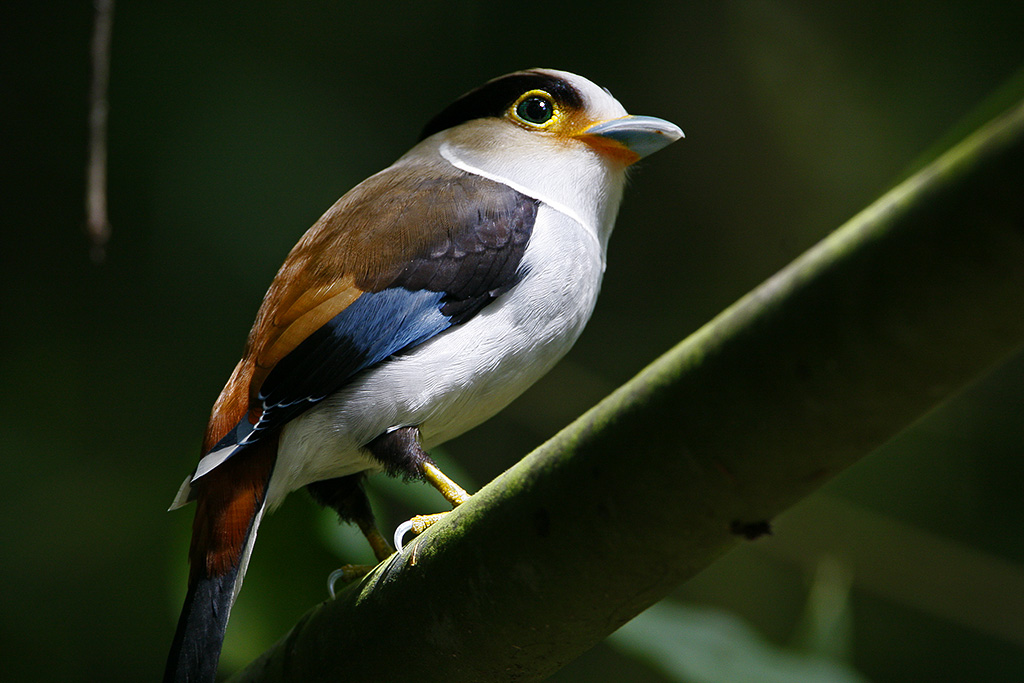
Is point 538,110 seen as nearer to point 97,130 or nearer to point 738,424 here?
point 97,130

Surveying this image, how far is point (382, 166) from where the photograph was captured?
3498mm

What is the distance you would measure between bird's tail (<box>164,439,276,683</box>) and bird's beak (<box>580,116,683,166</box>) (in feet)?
2.82

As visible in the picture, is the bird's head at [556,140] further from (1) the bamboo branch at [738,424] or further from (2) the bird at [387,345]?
(1) the bamboo branch at [738,424]

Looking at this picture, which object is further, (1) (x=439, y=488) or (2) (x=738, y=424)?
(1) (x=439, y=488)

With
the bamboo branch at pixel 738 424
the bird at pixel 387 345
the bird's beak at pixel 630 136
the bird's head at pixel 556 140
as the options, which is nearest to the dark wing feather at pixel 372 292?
the bird at pixel 387 345

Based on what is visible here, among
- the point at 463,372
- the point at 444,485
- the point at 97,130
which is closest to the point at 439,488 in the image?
the point at 444,485

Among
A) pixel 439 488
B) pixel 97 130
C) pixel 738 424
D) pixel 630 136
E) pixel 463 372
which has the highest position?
pixel 97 130

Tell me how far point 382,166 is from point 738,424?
286 centimetres

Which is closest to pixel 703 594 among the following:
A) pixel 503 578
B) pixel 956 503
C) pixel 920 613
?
pixel 920 613

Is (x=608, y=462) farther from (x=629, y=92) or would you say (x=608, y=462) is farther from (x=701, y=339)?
(x=629, y=92)

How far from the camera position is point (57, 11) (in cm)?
350

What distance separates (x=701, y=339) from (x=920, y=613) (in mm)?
3125

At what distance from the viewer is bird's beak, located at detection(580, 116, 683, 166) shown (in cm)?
173

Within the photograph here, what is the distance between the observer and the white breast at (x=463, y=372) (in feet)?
4.96
